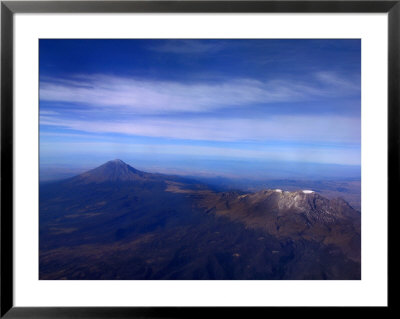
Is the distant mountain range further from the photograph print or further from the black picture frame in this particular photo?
the black picture frame

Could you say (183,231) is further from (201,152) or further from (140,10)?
(140,10)

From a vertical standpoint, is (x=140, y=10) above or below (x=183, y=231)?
above

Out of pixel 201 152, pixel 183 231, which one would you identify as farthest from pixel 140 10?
pixel 183 231

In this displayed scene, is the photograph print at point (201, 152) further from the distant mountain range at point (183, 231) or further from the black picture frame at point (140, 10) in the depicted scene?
the black picture frame at point (140, 10)

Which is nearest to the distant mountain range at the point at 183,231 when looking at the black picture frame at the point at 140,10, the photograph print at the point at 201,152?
the photograph print at the point at 201,152

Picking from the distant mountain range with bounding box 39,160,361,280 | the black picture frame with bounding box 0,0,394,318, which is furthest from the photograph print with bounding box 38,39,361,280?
the black picture frame with bounding box 0,0,394,318

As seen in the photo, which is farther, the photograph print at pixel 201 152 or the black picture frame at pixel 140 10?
the photograph print at pixel 201 152
